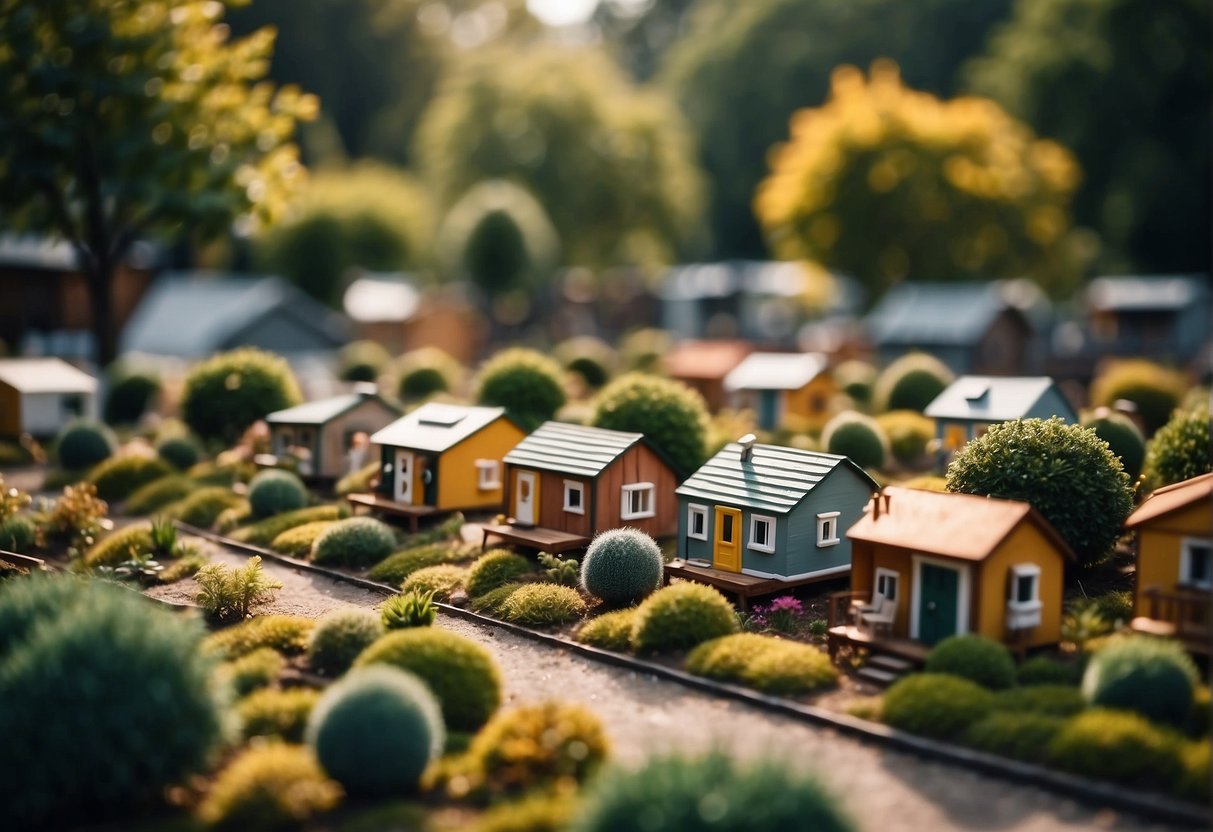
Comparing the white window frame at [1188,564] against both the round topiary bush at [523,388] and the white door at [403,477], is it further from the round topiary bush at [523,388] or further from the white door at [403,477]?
the round topiary bush at [523,388]

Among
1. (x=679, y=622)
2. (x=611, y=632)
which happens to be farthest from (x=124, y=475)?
(x=679, y=622)

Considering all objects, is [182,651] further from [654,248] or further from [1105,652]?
[654,248]

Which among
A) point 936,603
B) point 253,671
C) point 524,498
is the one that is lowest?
point 253,671

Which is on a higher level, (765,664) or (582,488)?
(582,488)

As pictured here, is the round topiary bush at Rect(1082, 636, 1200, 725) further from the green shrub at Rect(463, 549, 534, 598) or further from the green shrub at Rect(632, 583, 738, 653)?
the green shrub at Rect(463, 549, 534, 598)

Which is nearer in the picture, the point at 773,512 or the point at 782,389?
the point at 773,512

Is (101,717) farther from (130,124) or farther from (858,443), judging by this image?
(130,124)

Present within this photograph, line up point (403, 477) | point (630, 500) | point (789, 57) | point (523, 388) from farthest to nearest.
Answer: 1. point (789, 57)
2. point (523, 388)
3. point (403, 477)
4. point (630, 500)

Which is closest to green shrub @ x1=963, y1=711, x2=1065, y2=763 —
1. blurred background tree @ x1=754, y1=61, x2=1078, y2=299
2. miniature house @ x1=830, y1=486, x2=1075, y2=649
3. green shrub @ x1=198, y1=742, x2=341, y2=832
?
miniature house @ x1=830, y1=486, x2=1075, y2=649
